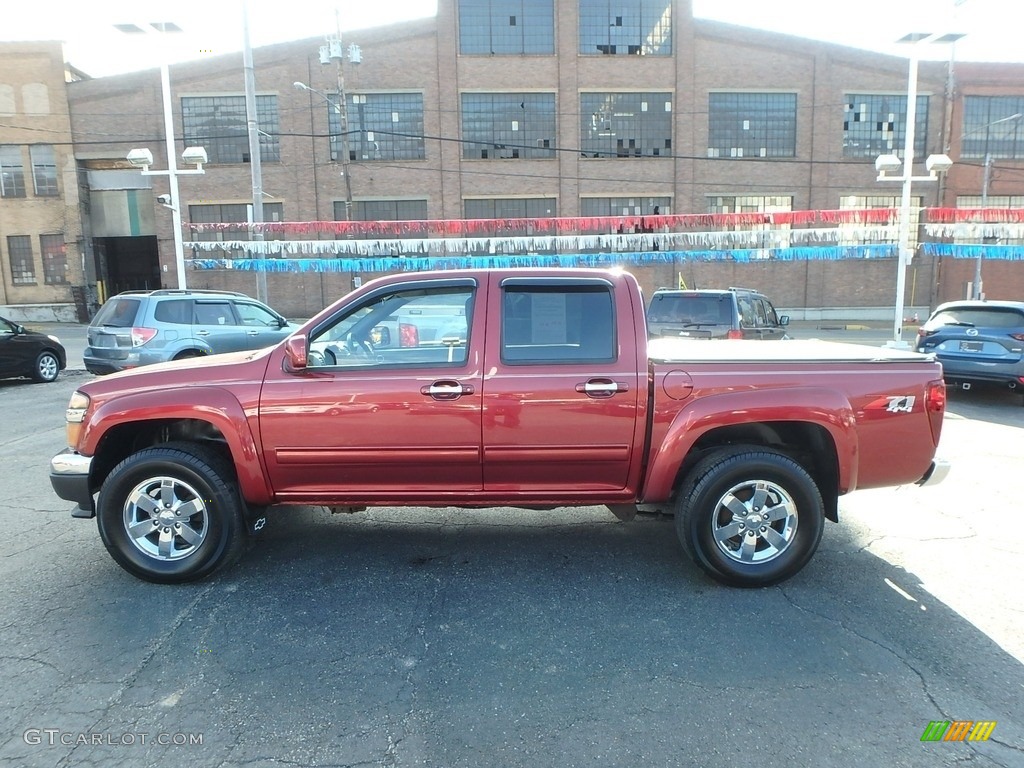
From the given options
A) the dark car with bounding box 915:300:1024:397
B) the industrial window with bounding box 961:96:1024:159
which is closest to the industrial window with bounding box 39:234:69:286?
the dark car with bounding box 915:300:1024:397

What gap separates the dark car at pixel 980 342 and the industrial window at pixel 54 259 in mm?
38139

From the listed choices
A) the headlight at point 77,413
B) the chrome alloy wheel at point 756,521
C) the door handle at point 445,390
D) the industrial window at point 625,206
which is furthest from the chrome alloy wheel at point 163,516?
the industrial window at point 625,206

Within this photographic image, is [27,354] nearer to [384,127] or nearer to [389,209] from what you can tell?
[389,209]

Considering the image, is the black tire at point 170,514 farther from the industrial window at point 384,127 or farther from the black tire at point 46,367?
the industrial window at point 384,127

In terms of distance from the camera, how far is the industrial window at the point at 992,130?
32.4 m

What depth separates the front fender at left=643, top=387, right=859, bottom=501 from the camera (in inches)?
152

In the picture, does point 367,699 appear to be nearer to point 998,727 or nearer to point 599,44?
point 998,727

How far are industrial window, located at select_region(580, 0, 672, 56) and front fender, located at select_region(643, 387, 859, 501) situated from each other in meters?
31.9

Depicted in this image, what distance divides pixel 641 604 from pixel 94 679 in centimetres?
280

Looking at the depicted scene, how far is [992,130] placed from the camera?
32.4 m

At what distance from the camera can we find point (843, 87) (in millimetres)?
31953

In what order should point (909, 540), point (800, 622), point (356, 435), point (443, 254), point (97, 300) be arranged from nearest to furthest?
point (800, 622)
point (356, 435)
point (909, 540)
point (443, 254)
point (97, 300)

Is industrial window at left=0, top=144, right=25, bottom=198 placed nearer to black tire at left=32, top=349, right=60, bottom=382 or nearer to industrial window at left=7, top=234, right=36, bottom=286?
industrial window at left=7, top=234, right=36, bottom=286

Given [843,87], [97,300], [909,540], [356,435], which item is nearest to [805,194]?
[843,87]
